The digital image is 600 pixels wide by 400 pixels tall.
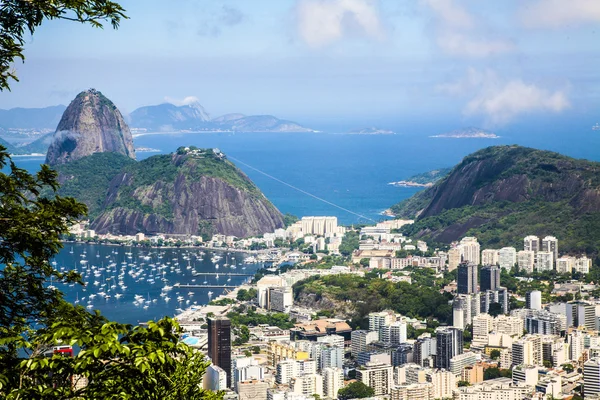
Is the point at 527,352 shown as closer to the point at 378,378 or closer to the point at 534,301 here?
the point at 378,378

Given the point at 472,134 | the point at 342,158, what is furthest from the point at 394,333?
the point at 472,134

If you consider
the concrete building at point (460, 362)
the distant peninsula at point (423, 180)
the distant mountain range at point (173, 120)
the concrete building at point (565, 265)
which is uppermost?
the distant mountain range at point (173, 120)

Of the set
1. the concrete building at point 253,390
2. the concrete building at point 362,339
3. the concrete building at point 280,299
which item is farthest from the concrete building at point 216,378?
the concrete building at point 280,299

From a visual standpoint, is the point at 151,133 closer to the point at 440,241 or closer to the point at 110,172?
the point at 110,172

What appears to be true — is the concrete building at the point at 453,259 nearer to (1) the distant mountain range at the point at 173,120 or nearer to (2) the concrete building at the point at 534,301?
(2) the concrete building at the point at 534,301

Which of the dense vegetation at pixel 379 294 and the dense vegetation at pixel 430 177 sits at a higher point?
the dense vegetation at pixel 430 177

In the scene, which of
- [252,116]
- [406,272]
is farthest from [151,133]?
[406,272]
